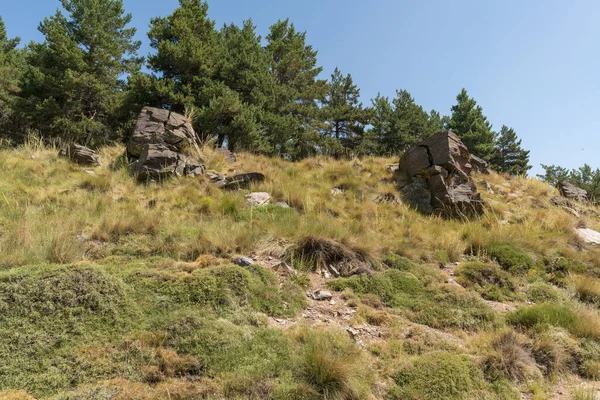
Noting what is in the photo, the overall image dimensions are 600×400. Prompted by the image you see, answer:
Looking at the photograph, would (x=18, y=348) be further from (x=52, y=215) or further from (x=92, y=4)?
(x=92, y=4)

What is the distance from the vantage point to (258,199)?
7.49 m

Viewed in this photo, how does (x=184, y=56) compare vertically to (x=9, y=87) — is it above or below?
above

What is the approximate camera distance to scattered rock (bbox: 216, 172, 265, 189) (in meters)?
8.33

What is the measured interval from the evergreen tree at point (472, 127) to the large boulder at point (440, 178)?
1747cm

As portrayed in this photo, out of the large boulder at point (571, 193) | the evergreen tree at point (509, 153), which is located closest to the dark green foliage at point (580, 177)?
the evergreen tree at point (509, 153)

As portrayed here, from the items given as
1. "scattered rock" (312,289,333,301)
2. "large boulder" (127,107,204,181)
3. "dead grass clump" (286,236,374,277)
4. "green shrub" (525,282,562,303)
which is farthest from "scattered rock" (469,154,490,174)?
"scattered rock" (312,289,333,301)

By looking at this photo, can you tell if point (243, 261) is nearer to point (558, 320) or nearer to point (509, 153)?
point (558, 320)

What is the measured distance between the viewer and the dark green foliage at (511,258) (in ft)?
17.9

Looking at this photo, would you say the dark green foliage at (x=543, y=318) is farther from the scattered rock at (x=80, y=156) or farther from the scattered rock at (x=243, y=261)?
the scattered rock at (x=80, y=156)

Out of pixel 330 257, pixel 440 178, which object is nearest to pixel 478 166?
pixel 440 178

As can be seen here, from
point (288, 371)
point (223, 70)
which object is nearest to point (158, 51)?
point (223, 70)

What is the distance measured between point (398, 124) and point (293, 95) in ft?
29.3

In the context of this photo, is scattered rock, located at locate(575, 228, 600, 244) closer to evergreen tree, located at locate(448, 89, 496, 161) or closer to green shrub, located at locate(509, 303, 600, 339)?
green shrub, located at locate(509, 303, 600, 339)

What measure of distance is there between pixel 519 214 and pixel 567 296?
16.0 ft
